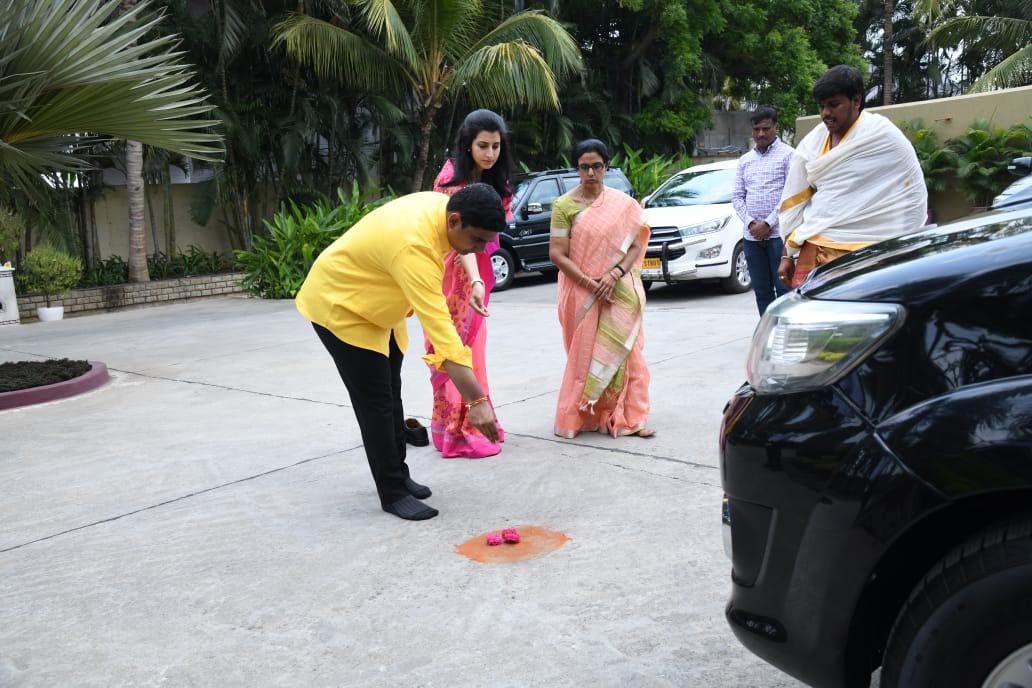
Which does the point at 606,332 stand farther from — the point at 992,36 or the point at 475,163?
the point at 992,36

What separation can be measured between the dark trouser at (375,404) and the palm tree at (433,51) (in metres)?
11.8

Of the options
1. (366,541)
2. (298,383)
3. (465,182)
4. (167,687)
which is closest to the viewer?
(167,687)

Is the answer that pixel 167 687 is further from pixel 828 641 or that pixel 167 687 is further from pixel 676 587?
pixel 828 641

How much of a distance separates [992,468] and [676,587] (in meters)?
1.90

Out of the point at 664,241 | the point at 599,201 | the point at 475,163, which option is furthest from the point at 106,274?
the point at 599,201

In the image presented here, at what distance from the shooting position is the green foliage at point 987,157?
14.0m

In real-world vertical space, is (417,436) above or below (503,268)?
below

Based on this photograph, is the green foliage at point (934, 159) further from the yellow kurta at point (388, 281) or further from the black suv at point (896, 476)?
the black suv at point (896, 476)

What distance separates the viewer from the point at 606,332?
5734 mm

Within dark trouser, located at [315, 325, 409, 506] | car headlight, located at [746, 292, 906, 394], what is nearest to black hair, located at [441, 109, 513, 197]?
dark trouser, located at [315, 325, 409, 506]

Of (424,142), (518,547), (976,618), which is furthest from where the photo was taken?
(424,142)

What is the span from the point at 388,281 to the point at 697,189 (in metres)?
9.28

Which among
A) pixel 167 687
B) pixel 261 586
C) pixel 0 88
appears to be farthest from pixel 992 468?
pixel 0 88

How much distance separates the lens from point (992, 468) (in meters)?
1.93
